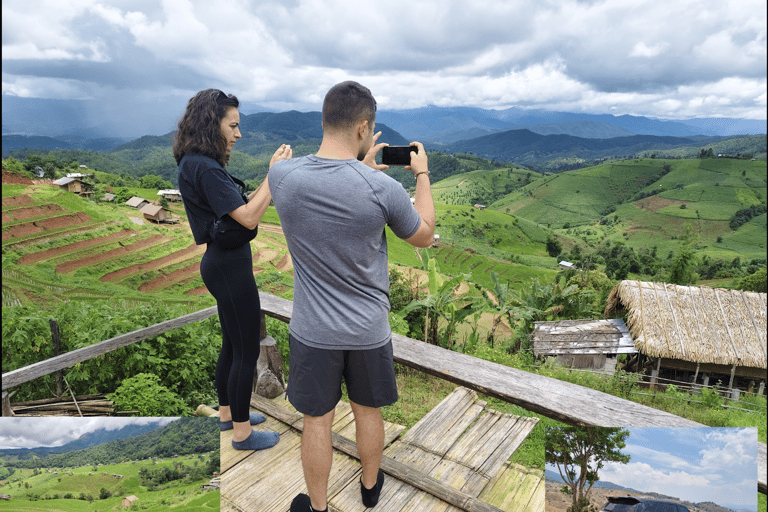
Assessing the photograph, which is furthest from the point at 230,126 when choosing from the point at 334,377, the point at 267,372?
the point at 267,372

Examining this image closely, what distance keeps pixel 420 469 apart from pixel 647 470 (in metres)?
0.70

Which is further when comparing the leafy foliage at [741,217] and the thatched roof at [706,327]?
the leafy foliage at [741,217]

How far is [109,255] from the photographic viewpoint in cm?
500

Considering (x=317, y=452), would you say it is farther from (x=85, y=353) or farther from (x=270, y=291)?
(x=270, y=291)

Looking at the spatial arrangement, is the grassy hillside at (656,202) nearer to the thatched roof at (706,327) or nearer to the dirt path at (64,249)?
the thatched roof at (706,327)

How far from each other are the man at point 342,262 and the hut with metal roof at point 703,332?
4493 mm

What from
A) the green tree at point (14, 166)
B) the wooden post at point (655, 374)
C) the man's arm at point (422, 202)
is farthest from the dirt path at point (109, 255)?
the wooden post at point (655, 374)

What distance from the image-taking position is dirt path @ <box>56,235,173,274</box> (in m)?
4.77

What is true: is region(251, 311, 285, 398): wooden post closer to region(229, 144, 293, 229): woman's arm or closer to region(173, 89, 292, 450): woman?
region(173, 89, 292, 450): woman

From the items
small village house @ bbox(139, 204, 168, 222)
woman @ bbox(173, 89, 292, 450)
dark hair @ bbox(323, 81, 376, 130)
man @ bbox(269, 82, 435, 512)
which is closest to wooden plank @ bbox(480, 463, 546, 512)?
man @ bbox(269, 82, 435, 512)

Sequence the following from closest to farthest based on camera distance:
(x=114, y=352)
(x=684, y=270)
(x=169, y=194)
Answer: (x=114, y=352)
(x=169, y=194)
(x=684, y=270)

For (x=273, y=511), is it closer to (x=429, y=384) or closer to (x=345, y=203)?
(x=345, y=203)

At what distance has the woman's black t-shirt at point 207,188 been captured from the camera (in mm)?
1198

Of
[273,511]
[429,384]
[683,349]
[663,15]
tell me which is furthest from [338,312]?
[663,15]
